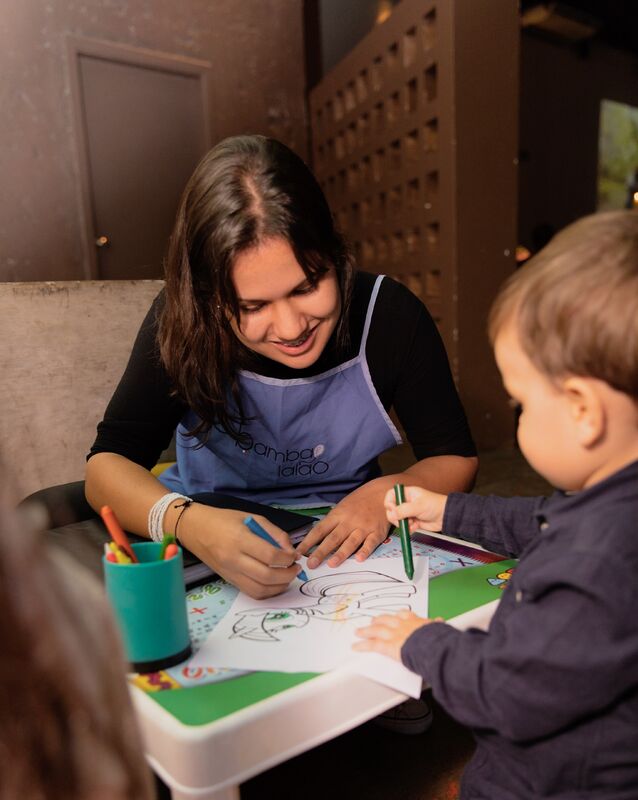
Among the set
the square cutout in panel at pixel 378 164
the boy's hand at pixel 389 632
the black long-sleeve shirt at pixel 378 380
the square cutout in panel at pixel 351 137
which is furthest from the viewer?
the square cutout in panel at pixel 351 137

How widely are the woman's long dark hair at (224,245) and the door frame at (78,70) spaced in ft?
7.94

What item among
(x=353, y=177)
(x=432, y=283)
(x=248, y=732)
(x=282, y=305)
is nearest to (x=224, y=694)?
(x=248, y=732)

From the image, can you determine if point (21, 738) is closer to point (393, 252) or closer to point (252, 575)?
point (252, 575)

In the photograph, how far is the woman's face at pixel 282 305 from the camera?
2.78ft

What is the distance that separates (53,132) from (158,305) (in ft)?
7.91

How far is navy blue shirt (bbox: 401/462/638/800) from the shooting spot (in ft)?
1.51

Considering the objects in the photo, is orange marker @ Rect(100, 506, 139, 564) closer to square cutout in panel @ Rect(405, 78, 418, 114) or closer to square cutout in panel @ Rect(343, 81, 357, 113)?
square cutout in panel @ Rect(405, 78, 418, 114)

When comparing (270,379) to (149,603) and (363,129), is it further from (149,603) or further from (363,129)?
(363,129)

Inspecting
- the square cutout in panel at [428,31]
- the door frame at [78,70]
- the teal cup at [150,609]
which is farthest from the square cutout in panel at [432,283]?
the teal cup at [150,609]

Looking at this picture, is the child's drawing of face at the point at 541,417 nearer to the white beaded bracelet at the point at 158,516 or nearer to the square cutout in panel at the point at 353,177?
the white beaded bracelet at the point at 158,516

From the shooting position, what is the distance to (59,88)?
3012 millimetres

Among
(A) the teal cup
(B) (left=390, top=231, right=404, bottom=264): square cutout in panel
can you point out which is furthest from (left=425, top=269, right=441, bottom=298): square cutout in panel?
(A) the teal cup

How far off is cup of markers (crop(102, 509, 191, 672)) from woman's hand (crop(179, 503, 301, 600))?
11cm

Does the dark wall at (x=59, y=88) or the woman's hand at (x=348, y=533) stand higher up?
the dark wall at (x=59, y=88)
